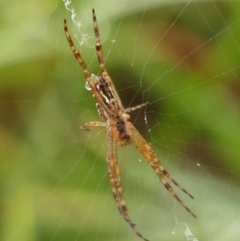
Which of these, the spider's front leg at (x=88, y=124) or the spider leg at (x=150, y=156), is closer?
the spider's front leg at (x=88, y=124)

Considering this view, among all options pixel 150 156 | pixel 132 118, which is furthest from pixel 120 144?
pixel 132 118

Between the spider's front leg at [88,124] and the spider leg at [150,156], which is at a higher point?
the spider's front leg at [88,124]

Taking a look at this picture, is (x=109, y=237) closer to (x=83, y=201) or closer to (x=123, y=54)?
(x=83, y=201)

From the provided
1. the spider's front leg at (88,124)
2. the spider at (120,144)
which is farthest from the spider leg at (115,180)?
the spider's front leg at (88,124)

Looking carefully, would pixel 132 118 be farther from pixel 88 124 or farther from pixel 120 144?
pixel 88 124

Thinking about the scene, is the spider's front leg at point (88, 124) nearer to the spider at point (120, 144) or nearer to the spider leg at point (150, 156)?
the spider at point (120, 144)

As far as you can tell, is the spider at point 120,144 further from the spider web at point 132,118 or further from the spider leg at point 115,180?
the spider web at point 132,118
